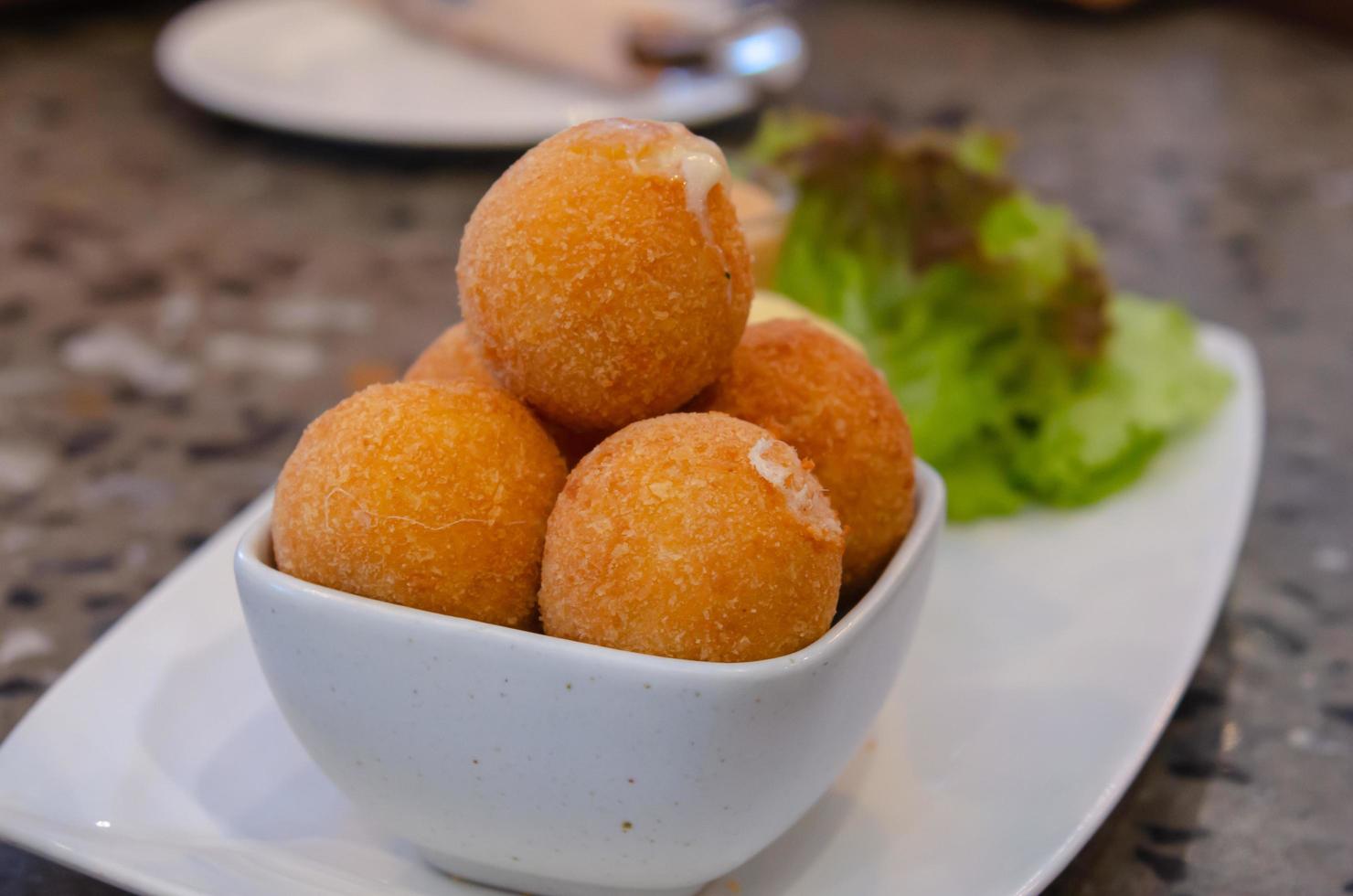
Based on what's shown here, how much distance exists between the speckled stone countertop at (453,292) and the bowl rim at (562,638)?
0.98 feet

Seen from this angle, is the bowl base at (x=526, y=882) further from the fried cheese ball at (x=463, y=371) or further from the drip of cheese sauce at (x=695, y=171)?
the drip of cheese sauce at (x=695, y=171)

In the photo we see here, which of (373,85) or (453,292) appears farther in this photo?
(373,85)

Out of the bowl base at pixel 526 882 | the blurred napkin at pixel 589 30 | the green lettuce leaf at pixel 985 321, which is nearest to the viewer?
the bowl base at pixel 526 882

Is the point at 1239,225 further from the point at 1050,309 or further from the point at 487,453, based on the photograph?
the point at 487,453

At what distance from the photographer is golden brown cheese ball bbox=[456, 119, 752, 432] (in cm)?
73

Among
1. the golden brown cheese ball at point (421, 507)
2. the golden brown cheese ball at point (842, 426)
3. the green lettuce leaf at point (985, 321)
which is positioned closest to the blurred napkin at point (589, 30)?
the green lettuce leaf at point (985, 321)

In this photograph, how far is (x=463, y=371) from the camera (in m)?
0.86

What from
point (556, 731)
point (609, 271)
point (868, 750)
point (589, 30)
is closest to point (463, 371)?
point (609, 271)

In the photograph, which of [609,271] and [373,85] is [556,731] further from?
[373,85]

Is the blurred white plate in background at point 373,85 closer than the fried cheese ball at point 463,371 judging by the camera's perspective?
No

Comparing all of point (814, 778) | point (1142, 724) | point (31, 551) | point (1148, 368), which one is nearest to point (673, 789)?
point (814, 778)

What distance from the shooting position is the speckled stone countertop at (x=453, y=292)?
3.34 ft

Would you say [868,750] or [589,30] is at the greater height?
[589,30]

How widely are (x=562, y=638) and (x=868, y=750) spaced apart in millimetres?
341
